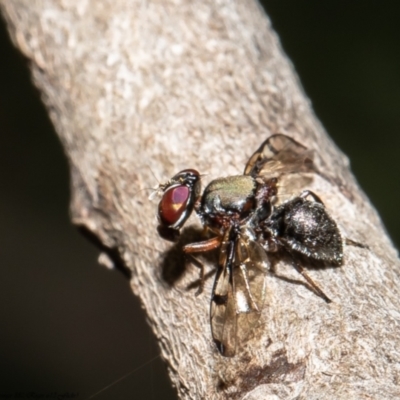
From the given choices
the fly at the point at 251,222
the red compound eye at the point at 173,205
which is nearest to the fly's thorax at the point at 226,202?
the fly at the point at 251,222

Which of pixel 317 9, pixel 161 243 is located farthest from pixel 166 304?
pixel 317 9

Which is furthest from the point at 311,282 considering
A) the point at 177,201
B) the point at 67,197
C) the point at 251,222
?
the point at 67,197

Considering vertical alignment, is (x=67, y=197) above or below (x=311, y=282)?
above

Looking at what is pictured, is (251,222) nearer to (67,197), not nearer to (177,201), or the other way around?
(177,201)

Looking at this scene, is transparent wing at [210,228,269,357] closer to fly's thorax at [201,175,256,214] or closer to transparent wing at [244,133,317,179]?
fly's thorax at [201,175,256,214]

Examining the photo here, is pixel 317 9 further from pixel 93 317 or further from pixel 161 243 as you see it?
pixel 161 243
